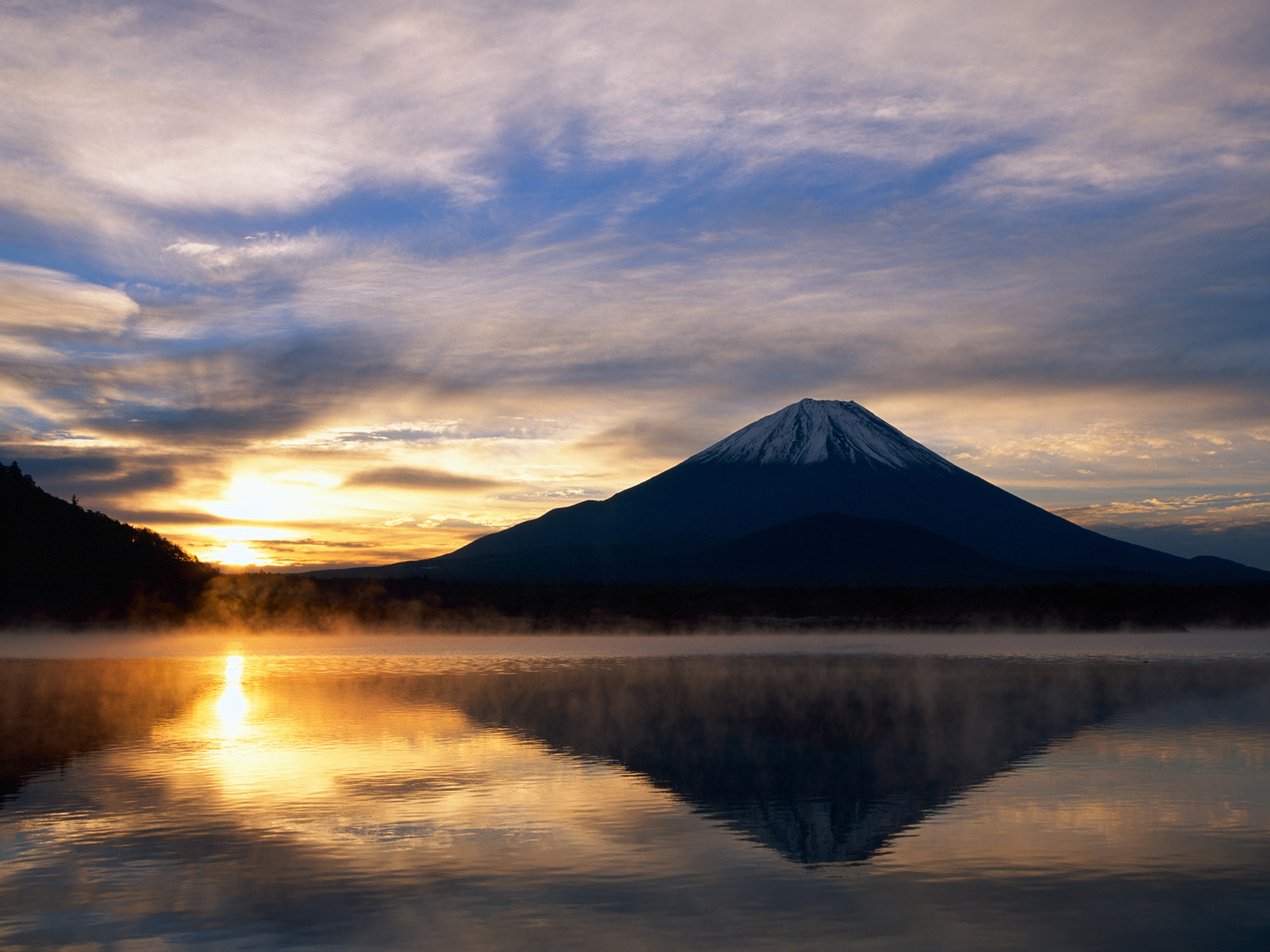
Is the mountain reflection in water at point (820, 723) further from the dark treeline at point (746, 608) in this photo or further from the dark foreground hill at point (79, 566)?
the dark foreground hill at point (79, 566)

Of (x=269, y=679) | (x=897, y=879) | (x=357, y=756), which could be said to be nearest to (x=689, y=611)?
(x=269, y=679)

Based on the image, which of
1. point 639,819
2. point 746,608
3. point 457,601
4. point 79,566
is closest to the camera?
point 639,819

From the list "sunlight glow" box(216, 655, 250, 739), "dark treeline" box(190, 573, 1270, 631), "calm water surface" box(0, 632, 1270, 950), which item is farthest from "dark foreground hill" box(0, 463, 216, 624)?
"calm water surface" box(0, 632, 1270, 950)

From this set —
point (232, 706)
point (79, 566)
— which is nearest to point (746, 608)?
point (79, 566)

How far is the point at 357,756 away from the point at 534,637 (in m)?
86.5

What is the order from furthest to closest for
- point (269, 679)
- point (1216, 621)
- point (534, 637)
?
point (1216, 621) → point (534, 637) → point (269, 679)

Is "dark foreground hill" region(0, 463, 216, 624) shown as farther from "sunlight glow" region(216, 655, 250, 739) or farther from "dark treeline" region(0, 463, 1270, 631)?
"sunlight glow" region(216, 655, 250, 739)

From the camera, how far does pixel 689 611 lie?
141m

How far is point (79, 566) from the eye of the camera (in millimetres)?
138500

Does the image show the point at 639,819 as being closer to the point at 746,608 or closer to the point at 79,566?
the point at 746,608

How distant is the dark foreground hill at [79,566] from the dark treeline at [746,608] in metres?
5.85

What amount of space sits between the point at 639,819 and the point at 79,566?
136 metres

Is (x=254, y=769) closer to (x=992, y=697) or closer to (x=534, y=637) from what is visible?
(x=992, y=697)

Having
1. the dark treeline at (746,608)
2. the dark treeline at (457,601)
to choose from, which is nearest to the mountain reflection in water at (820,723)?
the dark treeline at (746,608)
